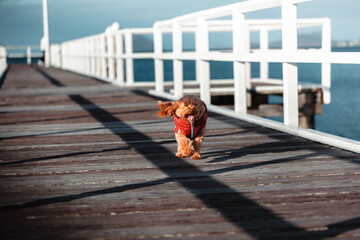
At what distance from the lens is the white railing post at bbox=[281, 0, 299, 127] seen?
5223 mm

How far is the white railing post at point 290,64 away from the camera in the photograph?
5.22 metres

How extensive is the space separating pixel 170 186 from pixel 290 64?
2.35 m

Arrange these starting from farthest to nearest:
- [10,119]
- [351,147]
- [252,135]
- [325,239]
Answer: [10,119] → [252,135] → [351,147] → [325,239]

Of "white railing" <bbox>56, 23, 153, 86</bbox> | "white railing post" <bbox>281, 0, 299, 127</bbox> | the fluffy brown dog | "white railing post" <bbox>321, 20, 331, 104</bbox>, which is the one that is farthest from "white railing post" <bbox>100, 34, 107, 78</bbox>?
the fluffy brown dog

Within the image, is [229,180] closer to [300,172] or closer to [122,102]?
[300,172]

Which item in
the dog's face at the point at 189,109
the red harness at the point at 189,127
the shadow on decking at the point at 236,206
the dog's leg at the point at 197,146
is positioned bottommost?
the shadow on decking at the point at 236,206

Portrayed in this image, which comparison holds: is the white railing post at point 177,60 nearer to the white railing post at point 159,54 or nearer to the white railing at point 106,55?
the white railing post at point 159,54

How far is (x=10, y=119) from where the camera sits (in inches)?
278

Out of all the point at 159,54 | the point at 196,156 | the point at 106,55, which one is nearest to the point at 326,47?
the point at 159,54

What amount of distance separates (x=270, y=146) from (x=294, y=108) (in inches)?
32.7

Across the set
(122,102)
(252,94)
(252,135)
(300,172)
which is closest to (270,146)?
(252,135)

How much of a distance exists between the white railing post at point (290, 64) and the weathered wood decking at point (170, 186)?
0.74 ft

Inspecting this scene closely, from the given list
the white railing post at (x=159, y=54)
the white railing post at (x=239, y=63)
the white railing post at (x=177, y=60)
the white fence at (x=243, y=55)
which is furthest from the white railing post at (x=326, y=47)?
the white railing post at (x=239, y=63)

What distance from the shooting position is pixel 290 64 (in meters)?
5.35
